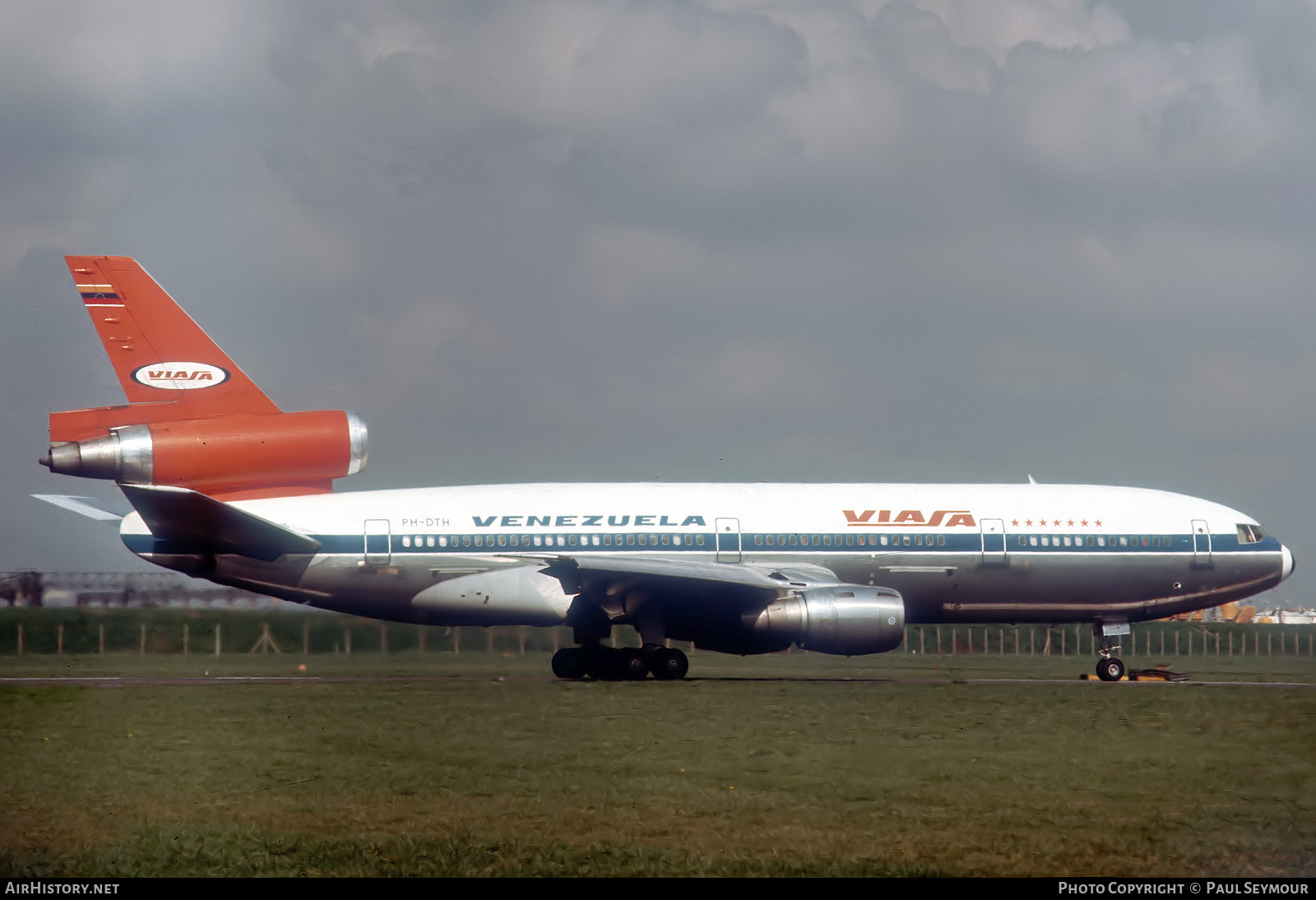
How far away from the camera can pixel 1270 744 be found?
14.1 m

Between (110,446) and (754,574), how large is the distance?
1121cm

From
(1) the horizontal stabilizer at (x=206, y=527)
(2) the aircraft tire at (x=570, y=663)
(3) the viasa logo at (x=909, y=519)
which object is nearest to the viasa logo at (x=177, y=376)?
(1) the horizontal stabilizer at (x=206, y=527)

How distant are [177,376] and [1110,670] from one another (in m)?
18.5

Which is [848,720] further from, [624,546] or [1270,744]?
[624,546]

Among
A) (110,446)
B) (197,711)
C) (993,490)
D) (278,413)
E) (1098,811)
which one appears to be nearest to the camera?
(1098,811)

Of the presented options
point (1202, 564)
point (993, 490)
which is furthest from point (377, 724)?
point (1202, 564)

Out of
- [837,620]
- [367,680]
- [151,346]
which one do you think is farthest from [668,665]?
[151,346]

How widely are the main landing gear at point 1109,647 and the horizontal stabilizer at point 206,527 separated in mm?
15168

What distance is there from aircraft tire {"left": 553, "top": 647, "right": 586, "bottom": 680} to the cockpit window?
45.4ft

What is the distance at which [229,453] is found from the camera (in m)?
24.6

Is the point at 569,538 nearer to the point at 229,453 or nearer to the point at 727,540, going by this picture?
the point at 727,540

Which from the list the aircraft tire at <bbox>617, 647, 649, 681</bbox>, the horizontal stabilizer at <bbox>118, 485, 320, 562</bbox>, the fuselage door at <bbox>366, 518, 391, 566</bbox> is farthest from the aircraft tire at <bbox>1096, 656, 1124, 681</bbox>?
the horizontal stabilizer at <bbox>118, 485, 320, 562</bbox>

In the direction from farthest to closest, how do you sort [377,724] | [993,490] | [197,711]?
[993,490], [197,711], [377,724]

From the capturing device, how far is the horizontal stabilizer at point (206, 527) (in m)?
22.9
